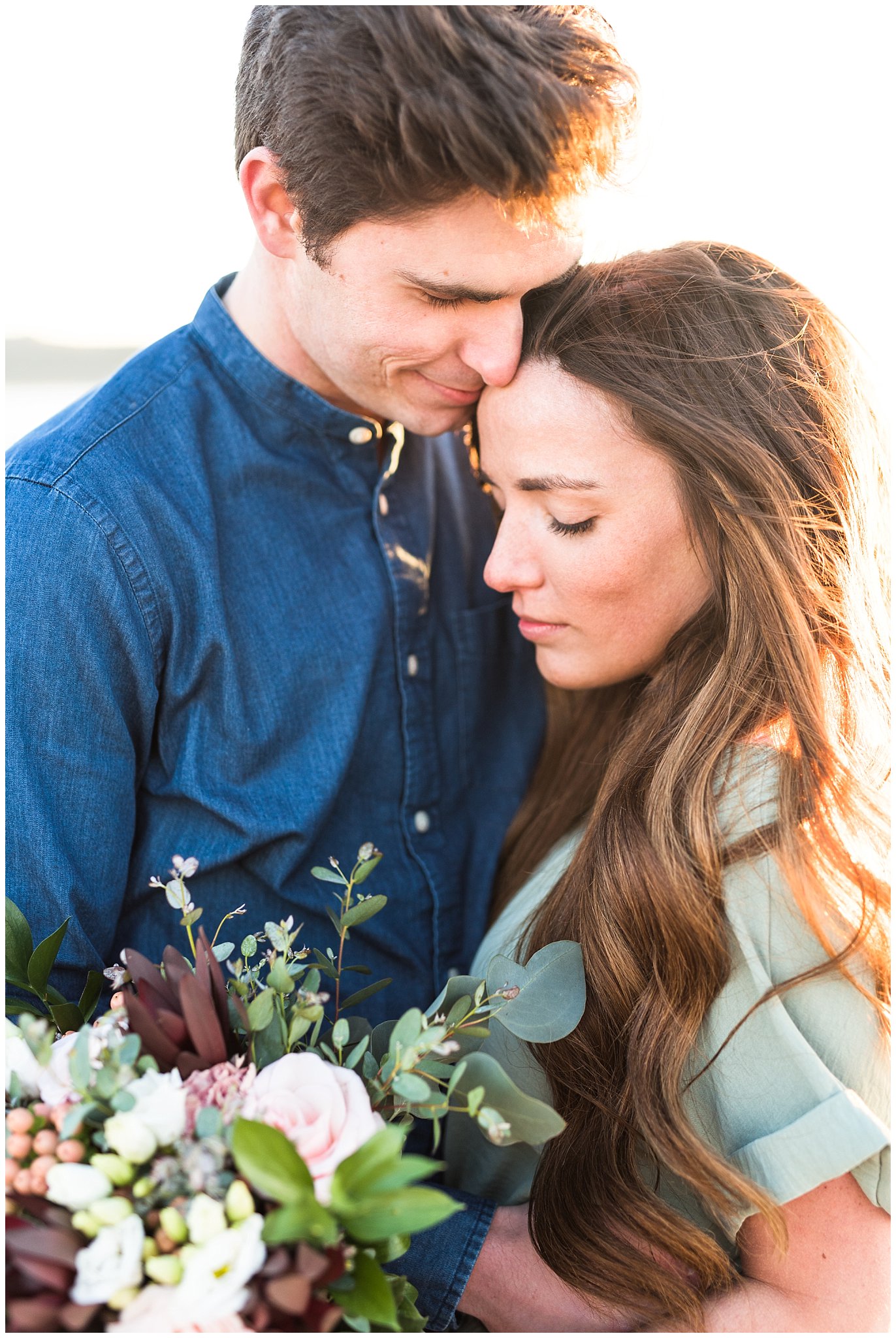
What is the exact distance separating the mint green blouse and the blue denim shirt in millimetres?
404

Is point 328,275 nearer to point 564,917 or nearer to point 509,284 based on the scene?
point 509,284

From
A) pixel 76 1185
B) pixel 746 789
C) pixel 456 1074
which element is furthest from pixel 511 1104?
pixel 746 789

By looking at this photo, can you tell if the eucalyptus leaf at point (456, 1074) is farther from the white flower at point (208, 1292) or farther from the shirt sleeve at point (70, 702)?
the shirt sleeve at point (70, 702)

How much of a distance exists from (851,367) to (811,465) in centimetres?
19

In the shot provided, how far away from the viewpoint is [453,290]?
142cm

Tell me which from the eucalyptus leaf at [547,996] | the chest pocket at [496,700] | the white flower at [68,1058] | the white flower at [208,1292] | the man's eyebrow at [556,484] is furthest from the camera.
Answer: the chest pocket at [496,700]

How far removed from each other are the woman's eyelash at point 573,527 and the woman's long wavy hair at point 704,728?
5.8 inches

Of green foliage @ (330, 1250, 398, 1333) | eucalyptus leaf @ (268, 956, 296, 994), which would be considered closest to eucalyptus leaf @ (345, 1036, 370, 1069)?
eucalyptus leaf @ (268, 956, 296, 994)

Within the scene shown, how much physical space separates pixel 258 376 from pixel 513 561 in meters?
0.55

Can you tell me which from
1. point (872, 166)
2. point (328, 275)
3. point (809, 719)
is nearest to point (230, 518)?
point (328, 275)

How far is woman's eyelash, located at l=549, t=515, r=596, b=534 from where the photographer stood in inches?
59.6

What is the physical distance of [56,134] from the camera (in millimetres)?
1867

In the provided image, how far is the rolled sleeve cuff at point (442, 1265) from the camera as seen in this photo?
1406 mm

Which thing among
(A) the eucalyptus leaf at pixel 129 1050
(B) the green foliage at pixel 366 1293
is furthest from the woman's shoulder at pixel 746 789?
(A) the eucalyptus leaf at pixel 129 1050
